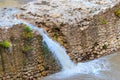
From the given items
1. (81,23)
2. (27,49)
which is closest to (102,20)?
(81,23)

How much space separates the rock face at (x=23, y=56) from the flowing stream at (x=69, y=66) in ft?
0.49

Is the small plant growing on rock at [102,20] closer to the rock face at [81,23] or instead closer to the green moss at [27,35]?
the rock face at [81,23]

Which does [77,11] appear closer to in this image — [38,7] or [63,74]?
[38,7]

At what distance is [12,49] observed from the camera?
7.98 m

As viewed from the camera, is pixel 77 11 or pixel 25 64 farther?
pixel 77 11

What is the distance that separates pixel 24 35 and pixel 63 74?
132 centimetres

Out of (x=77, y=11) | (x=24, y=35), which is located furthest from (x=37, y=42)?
(x=77, y=11)

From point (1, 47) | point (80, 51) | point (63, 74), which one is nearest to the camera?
point (1, 47)

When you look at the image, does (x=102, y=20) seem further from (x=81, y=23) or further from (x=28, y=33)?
(x=28, y=33)

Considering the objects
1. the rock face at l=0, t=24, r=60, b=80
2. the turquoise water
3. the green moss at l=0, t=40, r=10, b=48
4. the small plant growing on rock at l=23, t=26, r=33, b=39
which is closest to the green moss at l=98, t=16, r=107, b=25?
the rock face at l=0, t=24, r=60, b=80

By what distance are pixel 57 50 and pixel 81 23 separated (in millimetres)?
1036

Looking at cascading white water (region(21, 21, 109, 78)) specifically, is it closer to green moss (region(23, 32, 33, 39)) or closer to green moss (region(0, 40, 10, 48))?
green moss (region(23, 32, 33, 39))

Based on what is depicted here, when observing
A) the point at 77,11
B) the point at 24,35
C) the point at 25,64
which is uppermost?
the point at 77,11

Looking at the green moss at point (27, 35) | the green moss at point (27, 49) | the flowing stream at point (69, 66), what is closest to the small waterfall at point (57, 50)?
the flowing stream at point (69, 66)
